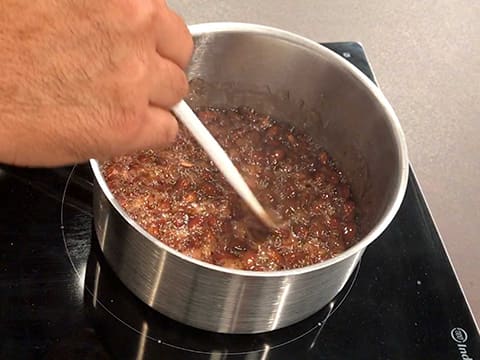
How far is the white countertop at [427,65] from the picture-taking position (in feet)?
3.59

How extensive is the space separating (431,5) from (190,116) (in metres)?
0.77

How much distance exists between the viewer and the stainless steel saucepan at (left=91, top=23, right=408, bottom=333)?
727 mm

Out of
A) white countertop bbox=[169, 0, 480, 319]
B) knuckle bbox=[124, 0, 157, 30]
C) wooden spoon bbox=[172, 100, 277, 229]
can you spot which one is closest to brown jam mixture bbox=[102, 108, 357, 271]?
wooden spoon bbox=[172, 100, 277, 229]

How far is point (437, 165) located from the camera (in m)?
1.12

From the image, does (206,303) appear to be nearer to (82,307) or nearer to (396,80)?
(82,307)

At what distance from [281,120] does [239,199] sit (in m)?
0.20

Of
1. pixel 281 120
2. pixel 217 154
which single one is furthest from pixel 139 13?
pixel 281 120

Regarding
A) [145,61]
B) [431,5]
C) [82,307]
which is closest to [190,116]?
[145,61]

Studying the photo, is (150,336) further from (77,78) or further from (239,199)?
(77,78)

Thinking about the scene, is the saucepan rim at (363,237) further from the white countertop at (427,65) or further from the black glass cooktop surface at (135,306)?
the white countertop at (427,65)

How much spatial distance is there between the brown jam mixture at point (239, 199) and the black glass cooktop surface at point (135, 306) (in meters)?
0.06

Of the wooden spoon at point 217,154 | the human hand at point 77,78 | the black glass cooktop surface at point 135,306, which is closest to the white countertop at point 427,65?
the black glass cooktop surface at point 135,306

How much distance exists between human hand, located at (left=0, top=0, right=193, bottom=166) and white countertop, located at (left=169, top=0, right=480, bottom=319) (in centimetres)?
58

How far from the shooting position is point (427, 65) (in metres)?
1.26
